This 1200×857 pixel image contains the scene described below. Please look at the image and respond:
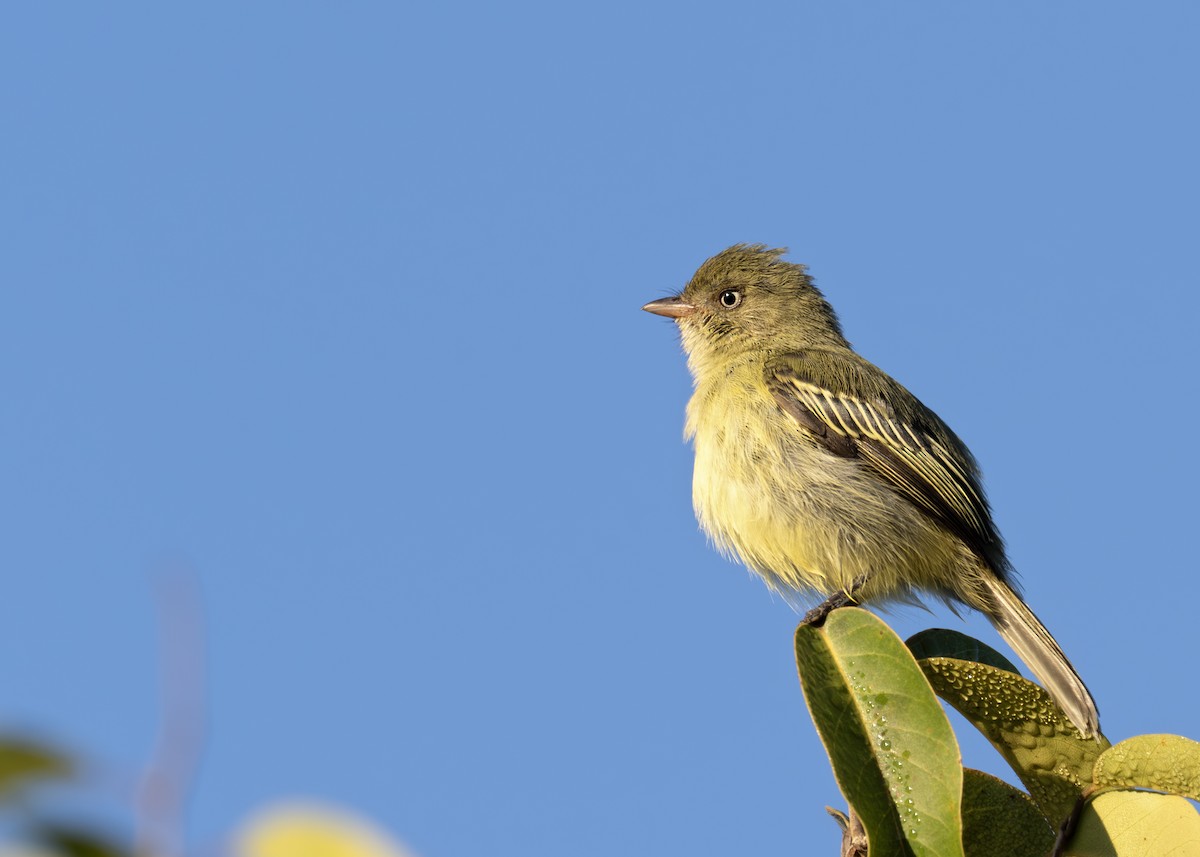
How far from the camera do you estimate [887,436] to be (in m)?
6.54

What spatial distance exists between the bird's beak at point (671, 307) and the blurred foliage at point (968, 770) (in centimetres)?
445

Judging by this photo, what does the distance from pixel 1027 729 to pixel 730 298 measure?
182 inches

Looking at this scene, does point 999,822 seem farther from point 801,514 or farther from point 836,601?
point 801,514

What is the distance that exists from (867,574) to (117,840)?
5617 millimetres

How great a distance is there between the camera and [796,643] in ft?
12.0

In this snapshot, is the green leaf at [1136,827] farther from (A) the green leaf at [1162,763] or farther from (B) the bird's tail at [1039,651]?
(B) the bird's tail at [1039,651]

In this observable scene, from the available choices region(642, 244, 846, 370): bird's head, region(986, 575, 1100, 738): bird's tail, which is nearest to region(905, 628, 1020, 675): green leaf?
region(986, 575, 1100, 738): bird's tail

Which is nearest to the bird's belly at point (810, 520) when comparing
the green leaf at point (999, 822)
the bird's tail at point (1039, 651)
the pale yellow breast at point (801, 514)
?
the pale yellow breast at point (801, 514)

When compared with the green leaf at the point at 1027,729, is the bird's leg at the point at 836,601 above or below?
above

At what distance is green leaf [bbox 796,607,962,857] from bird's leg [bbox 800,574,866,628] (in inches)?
38.5

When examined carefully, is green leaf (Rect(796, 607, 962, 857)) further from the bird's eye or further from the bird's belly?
the bird's eye

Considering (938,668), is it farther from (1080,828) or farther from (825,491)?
(825,491)

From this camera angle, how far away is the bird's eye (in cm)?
791

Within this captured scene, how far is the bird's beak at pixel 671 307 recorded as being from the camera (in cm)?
800
